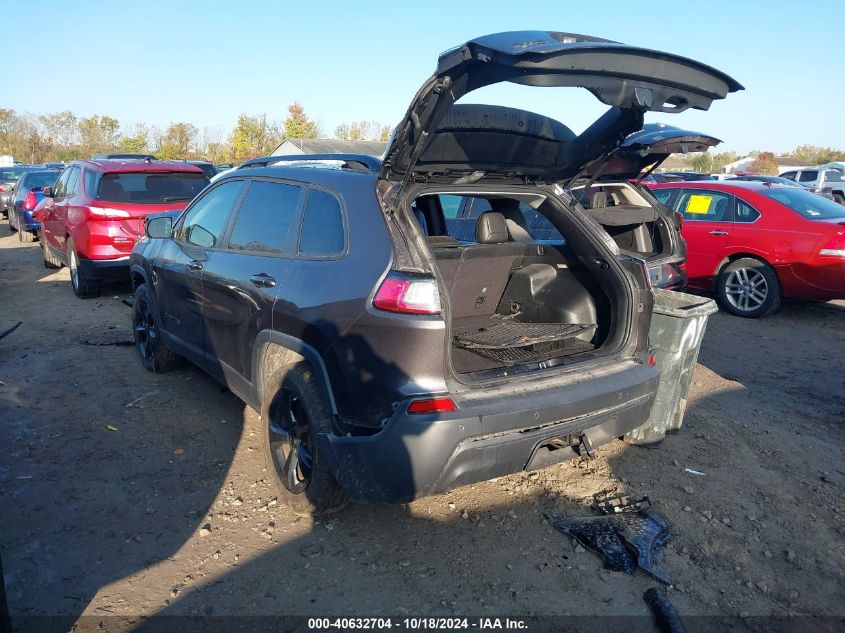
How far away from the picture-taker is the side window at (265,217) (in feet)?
11.7

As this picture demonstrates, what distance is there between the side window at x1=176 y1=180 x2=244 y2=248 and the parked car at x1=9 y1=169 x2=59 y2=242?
1060 cm

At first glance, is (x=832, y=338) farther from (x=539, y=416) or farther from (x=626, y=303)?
(x=539, y=416)

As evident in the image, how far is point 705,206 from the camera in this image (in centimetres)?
855

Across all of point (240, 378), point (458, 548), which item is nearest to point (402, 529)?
point (458, 548)

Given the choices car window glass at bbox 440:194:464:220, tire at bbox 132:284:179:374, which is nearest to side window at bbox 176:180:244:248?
tire at bbox 132:284:179:374

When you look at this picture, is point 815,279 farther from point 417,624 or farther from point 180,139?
point 180,139

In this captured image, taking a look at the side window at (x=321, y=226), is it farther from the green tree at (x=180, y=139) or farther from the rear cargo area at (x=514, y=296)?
the green tree at (x=180, y=139)

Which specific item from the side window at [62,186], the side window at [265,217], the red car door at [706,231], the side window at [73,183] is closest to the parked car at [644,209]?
the red car door at [706,231]

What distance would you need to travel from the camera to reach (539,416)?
2941 millimetres

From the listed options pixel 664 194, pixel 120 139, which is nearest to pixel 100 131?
pixel 120 139

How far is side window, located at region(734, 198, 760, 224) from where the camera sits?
26.4 ft

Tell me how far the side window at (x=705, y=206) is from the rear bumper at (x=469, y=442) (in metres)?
6.11

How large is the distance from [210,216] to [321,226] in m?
1.53

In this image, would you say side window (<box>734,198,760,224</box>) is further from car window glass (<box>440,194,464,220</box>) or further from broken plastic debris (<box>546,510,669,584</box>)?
broken plastic debris (<box>546,510,669,584</box>)
